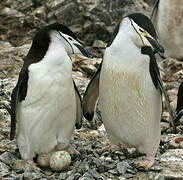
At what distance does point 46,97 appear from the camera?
3.63 metres

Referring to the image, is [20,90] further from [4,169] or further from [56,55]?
[4,169]

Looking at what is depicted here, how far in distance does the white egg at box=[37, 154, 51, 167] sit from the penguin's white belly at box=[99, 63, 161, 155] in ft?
1.97

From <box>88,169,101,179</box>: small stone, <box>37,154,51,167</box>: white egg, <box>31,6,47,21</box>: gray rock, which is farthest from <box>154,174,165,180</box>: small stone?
<box>31,6,47,21</box>: gray rock

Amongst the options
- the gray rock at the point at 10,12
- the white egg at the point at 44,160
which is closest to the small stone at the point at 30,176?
the white egg at the point at 44,160

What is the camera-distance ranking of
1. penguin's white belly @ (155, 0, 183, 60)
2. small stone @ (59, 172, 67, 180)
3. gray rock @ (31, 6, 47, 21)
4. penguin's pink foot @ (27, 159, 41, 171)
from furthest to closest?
gray rock @ (31, 6, 47, 21) < penguin's white belly @ (155, 0, 183, 60) < penguin's pink foot @ (27, 159, 41, 171) < small stone @ (59, 172, 67, 180)

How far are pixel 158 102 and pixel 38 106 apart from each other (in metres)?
1.02

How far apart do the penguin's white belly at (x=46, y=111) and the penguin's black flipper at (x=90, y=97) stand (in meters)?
0.42

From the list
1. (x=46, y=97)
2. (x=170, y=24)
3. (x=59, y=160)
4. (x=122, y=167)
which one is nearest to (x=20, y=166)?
(x=59, y=160)

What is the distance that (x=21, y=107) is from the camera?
3.75m

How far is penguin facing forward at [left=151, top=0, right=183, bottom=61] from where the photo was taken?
304 inches

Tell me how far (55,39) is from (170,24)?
4.49 meters

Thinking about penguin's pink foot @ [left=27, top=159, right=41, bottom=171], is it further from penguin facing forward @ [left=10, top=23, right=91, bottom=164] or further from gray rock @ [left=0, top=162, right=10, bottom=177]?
gray rock @ [left=0, top=162, right=10, bottom=177]

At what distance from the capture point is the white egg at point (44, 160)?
147 inches

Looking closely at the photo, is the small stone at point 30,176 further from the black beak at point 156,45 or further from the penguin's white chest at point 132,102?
the black beak at point 156,45
